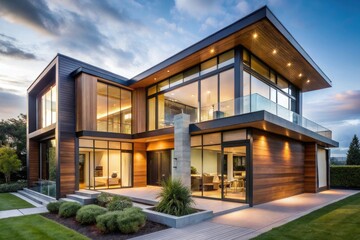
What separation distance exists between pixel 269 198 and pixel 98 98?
10.9 meters

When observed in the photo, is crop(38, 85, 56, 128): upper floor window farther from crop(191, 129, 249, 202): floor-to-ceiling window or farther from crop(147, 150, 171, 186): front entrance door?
crop(191, 129, 249, 202): floor-to-ceiling window

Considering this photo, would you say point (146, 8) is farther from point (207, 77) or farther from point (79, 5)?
point (207, 77)

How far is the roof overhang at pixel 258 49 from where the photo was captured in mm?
9406

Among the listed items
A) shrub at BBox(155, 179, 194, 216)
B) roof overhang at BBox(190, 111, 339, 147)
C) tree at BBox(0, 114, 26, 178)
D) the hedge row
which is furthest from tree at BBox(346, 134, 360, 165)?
tree at BBox(0, 114, 26, 178)

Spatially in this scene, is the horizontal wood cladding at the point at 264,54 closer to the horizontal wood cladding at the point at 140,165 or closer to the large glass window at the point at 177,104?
the large glass window at the point at 177,104

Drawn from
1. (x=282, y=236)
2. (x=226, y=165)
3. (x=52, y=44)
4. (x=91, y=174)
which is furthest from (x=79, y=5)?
(x=282, y=236)

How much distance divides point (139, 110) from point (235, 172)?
7852 millimetres

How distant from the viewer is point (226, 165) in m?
10.9

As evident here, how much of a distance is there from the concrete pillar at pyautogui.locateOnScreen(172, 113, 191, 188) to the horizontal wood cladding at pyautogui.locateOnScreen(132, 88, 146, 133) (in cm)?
424

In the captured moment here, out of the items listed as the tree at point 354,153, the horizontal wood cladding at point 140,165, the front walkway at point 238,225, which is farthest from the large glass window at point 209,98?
the tree at point 354,153

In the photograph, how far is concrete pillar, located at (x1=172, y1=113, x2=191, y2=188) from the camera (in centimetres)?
1166

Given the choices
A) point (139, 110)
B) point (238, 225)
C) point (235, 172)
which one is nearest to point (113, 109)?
point (139, 110)

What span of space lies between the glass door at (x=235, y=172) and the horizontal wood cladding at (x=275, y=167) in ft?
1.39

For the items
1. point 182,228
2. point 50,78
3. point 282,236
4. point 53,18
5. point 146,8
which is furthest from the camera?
point 50,78
